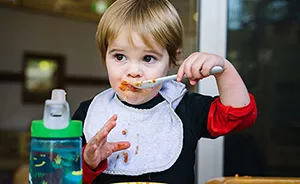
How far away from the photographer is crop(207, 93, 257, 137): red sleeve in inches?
38.1

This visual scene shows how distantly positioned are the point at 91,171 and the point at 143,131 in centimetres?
18

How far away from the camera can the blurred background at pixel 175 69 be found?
7.34 feet

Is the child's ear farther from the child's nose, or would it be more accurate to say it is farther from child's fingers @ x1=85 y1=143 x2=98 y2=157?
child's fingers @ x1=85 y1=143 x2=98 y2=157

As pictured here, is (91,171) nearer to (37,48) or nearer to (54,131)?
(54,131)

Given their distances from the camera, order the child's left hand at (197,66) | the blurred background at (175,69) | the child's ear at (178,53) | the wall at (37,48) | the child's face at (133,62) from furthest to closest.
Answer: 1. the wall at (37,48)
2. the blurred background at (175,69)
3. the child's ear at (178,53)
4. the child's face at (133,62)
5. the child's left hand at (197,66)

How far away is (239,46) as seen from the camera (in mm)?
2213

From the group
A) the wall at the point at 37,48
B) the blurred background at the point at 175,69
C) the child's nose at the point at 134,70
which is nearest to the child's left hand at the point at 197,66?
the child's nose at the point at 134,70

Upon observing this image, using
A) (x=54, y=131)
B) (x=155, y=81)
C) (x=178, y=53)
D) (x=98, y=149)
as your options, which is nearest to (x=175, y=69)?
(x=178, y=53)

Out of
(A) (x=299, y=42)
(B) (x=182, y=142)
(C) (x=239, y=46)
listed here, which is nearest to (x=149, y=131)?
(B) (x=182, y=142)

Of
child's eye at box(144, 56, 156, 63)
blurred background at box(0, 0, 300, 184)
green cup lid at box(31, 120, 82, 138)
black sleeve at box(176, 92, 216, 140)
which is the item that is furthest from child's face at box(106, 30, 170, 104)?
blurred background at box(0, 0, 300, 184)

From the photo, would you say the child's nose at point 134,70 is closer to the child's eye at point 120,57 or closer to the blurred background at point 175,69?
the child's eye at point 120,57

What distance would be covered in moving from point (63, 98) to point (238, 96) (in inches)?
15.1

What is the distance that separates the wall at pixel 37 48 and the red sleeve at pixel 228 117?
17.5 feet

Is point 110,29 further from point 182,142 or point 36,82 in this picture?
point 36,82
